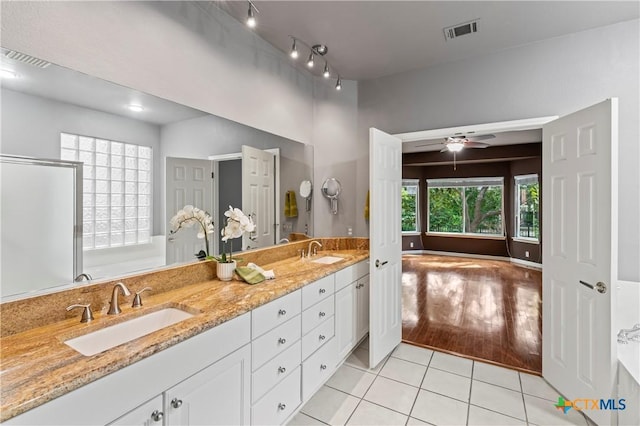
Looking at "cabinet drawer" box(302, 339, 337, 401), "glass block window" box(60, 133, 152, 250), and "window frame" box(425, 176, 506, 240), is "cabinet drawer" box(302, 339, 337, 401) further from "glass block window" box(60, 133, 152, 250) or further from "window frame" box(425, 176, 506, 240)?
"window frame" box(425, 176, 506, 240)

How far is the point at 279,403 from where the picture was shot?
1.78 m

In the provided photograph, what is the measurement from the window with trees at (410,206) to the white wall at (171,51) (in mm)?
6562

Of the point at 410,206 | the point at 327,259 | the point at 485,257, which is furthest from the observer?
the point at 410,206

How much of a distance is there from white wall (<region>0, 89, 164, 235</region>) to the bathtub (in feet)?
10.8

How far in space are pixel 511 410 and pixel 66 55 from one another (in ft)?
11.6

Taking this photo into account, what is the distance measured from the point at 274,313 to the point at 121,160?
1.26m

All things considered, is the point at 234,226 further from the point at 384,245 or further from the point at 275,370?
the point at 384,245

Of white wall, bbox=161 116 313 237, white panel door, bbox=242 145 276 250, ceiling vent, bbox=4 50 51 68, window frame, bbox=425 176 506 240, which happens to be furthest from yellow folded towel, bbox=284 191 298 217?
window frame, bbox=425 176 506 240

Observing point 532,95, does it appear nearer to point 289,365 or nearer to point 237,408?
point 289,365

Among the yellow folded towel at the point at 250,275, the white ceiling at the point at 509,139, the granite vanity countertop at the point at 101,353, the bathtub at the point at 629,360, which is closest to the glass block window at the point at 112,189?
the granite vanity countertop at the point at 101,353

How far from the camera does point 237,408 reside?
4.83 feet

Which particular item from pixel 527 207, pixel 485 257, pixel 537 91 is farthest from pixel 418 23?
pixel 485 257

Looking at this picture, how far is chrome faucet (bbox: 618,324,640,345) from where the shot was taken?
6.70 feet

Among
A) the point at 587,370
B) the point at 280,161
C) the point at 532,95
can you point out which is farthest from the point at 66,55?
the point at 587,370
